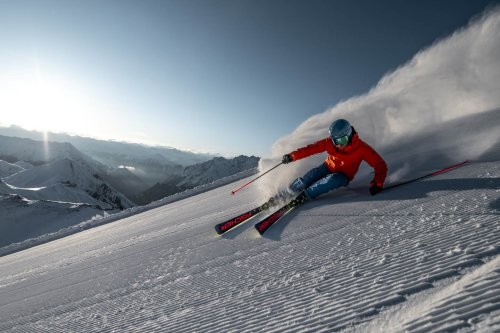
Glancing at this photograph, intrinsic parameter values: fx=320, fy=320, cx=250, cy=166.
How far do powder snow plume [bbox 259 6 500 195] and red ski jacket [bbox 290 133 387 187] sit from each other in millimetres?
692

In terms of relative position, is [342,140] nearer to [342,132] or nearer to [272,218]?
[342,132]

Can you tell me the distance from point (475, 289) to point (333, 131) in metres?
3.86

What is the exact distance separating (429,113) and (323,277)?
6688 millimetres

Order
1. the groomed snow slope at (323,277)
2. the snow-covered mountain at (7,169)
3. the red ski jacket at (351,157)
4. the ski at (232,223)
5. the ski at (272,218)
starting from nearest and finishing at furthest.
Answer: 1. the groomed snow slope at (323,277)
2. the ski at (272,218)
3. the red ski jacket at (351,157)
4. the ski at (232,223)
5. the snow-covered mountain at (7,169)

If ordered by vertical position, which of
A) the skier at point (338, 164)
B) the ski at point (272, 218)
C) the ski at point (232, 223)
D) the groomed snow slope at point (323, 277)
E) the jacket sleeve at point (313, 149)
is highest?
the jacket sleeve at point (313, 149)

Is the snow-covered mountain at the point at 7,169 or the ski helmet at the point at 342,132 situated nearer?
the ski helmet at the point at 342,132

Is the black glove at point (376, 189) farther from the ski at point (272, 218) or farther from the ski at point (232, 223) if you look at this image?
the ski at point (232, 223)

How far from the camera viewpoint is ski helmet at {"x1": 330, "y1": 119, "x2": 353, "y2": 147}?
544cm

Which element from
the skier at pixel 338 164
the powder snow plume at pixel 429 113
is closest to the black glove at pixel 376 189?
the skier at pixel 338 164

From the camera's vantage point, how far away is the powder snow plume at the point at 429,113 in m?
5.84

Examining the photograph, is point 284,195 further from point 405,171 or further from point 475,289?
point 475,289

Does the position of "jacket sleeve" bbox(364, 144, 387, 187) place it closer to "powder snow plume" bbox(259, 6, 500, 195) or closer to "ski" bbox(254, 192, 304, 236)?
"powder snow plume" bbox(259, 6, 500, 195)

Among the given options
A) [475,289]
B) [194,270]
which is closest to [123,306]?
[194,270]

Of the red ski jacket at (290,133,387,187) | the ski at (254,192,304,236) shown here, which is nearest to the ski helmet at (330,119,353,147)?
the red ski jacket at (290,133,387,187)
